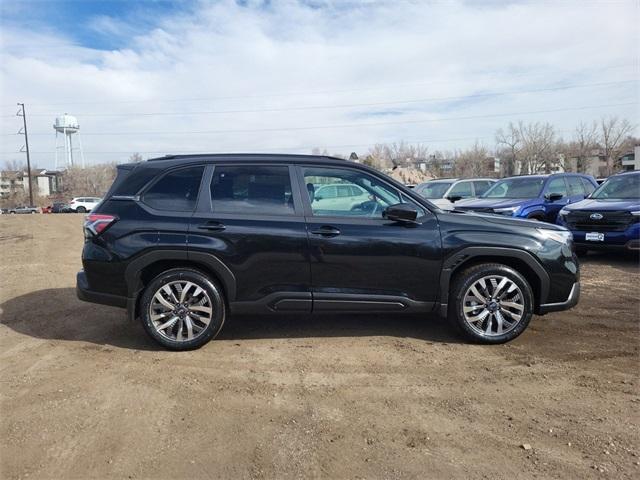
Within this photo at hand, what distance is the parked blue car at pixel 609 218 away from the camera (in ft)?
27.8

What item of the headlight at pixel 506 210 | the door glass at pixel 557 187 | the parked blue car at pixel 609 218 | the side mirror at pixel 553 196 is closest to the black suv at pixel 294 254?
the parked blue car at pixel 609 218

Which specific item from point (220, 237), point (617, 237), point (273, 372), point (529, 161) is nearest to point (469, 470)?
point (273, 372)

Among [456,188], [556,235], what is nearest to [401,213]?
[556,235]

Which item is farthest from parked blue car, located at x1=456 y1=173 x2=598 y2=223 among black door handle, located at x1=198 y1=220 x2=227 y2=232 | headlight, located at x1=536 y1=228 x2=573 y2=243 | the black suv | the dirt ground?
black door handle, located at x1=198 y1=220 x2=227 y2=232

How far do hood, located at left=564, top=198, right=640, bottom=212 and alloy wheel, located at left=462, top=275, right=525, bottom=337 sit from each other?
5.39 m

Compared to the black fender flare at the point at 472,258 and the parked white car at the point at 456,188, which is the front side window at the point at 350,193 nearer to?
the black fender flare at the point at 472,258

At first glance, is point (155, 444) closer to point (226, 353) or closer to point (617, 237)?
point (226, 353)

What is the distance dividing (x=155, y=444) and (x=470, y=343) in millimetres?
3063

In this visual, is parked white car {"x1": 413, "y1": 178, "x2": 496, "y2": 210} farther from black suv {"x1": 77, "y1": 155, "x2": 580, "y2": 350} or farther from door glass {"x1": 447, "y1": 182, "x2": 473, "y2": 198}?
black suv {"x1": 77, "y1": 155, "x2": 580, "y2": 350}

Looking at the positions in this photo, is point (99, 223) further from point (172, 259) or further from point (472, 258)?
point (472, 258)

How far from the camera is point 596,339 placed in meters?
4.83

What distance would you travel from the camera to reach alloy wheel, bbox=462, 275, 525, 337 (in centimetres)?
464

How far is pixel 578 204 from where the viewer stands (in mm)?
9602

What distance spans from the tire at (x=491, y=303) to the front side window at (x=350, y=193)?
89cm
